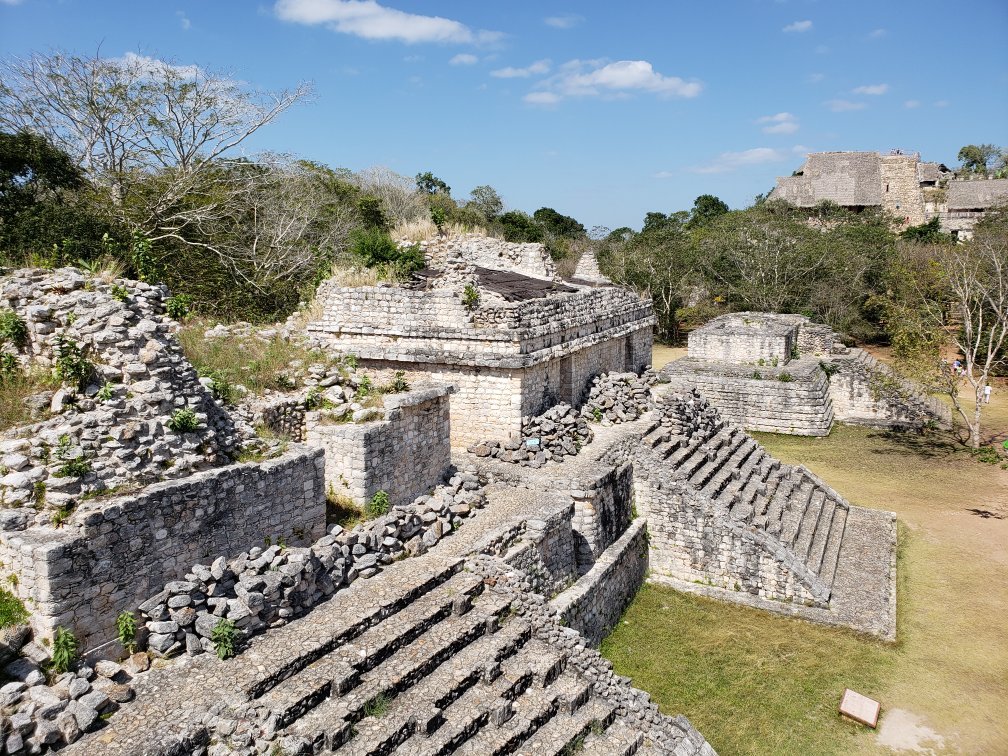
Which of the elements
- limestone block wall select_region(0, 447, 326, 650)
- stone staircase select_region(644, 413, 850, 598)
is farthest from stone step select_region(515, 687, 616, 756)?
stone staircase select_region(644, 413, 850, 598)

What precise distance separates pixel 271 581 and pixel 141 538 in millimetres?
1134

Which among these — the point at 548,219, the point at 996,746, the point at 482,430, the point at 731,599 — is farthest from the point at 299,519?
the point at 548,219

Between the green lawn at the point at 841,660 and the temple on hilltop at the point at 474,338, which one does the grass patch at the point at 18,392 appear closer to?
the temple on hilltop at the point at 474,338

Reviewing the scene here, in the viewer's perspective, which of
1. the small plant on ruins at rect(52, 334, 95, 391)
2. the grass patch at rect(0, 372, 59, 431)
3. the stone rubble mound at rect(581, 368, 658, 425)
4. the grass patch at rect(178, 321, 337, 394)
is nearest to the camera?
the grass patch at rect(0, 372, 59, 431)

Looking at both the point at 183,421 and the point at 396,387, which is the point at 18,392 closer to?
the point at 183,421

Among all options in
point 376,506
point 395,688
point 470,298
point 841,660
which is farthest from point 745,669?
point 470,298

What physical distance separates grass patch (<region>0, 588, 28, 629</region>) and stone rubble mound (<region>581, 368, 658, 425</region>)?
910cm

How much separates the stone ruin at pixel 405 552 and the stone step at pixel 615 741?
2 cm

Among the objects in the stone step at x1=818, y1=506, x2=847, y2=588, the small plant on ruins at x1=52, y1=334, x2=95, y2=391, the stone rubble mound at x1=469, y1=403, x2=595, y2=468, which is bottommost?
the stone step at x1=818, y1=506, x2=847, y2=588

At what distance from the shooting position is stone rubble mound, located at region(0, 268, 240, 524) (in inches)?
215

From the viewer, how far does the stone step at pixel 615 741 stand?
244 inches

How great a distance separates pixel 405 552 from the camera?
7.69 meters

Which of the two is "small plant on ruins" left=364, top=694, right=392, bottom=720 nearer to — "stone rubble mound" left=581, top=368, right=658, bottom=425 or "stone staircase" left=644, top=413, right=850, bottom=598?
"stone staircase" left=644, top=413, right=850, bottom=598

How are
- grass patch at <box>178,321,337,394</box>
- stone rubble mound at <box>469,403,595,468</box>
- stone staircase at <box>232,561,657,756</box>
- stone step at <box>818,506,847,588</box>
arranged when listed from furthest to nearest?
stone rubble mound at <box>469,403,595,468</box>, stone step at <box>818,506,847,588</box>, grass patch at <box>178,321,337,394</box>, stone staircase at <box>232,561,657,756</box>
